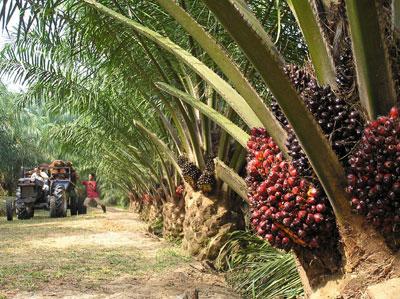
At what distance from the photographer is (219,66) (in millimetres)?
2320

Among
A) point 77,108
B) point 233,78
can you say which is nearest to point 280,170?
point 233,78

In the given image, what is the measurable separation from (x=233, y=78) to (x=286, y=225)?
0.72 meters

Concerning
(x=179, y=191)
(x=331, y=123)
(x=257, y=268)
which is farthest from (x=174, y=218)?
(x=331, y=123)

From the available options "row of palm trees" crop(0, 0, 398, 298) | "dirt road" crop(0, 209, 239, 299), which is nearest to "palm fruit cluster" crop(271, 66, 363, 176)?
"row of palm trees" crop(0, 0, 398, 298)

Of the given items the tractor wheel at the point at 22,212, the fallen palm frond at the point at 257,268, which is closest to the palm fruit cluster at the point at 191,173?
the fallen palm frond at the point at 257,268

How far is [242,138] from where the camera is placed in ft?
8.66

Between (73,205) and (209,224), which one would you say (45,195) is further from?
(209,224)

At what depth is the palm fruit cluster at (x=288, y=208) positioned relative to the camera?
201 cm

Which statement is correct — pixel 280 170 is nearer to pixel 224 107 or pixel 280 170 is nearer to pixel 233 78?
pixel 233 78

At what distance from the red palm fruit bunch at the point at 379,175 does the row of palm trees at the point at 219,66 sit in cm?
7

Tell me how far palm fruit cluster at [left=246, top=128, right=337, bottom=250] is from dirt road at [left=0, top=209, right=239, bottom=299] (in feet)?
4.16

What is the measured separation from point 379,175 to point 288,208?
41 cm

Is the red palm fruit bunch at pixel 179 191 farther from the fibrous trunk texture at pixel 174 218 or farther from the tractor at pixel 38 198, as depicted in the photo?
the tractor at pixel 38 198

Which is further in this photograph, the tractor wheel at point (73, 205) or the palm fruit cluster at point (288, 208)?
the tractor wheel at point (73, 205)
